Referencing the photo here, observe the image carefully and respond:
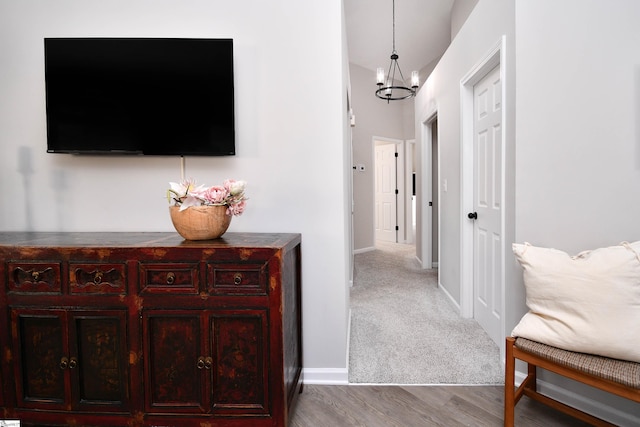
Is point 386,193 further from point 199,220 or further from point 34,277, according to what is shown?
point 34,277

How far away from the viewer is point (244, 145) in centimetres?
191

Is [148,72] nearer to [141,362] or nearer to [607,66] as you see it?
[141,362]

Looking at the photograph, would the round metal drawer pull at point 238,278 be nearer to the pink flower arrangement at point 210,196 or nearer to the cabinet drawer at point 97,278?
the pink flower arrangement at point 210,196

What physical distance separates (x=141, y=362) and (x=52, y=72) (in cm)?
162

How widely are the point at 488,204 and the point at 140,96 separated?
2.44 meters

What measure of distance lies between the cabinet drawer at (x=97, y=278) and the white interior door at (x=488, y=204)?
2231 mm

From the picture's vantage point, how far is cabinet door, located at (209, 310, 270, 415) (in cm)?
141

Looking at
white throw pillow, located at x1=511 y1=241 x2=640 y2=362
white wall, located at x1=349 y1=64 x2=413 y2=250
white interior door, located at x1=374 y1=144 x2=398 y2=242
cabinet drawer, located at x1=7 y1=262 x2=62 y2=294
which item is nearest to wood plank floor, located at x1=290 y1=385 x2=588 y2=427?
white throw pillow, located at x1=511 y1=241 x2=640 y2=362

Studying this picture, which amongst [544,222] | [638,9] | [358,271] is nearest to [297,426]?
[544,222]

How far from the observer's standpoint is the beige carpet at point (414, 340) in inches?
77.9

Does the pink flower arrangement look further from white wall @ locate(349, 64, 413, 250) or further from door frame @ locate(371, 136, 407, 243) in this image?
door frame @ locate(371, 136, 407, 243)

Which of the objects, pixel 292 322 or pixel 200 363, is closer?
pixel 200 363

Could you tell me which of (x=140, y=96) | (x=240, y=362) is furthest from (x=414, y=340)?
(x=140, y=96)

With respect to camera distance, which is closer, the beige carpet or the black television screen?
the black television screen
